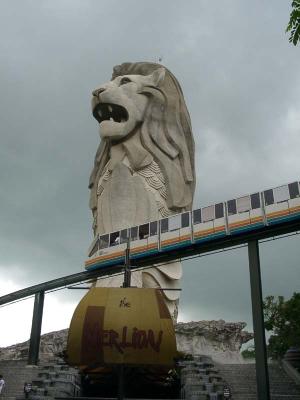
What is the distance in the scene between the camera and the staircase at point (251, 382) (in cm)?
1465

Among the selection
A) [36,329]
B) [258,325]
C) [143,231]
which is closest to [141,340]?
[258,325]

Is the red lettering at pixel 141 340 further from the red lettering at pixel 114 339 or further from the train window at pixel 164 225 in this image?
the train window at pixel 164 225

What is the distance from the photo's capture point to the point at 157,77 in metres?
31.6

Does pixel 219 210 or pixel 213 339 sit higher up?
pixel 219 210

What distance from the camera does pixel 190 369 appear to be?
1636 cm

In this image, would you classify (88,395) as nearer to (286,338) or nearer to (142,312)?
(142,312)

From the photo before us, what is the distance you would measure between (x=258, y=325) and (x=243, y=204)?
5.70m

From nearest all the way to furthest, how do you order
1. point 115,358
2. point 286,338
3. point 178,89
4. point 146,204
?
point 115,358, point 146,204, point 286,338, point 178,89

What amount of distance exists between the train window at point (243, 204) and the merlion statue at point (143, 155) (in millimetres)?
Answer: 9089

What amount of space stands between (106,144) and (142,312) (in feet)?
82.5

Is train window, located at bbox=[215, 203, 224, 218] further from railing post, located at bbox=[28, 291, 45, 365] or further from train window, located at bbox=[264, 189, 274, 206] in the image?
railing post, located at bbox=[28, 291, 45, 365]

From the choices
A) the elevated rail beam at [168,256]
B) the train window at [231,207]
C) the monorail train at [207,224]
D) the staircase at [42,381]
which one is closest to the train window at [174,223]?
the monorail train at [207,224]

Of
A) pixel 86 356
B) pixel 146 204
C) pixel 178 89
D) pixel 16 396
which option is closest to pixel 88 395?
pixel 16 396

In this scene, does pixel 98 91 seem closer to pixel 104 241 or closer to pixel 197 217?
pixel 104 241
